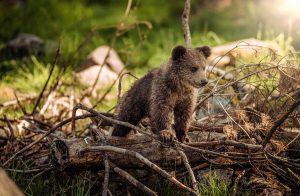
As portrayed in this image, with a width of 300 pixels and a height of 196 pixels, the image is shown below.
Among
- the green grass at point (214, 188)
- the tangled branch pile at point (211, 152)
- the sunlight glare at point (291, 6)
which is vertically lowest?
the green grass at point (214, 188)

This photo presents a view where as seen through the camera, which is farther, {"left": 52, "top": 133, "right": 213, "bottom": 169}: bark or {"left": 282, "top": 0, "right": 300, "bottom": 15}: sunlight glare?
{"left": 282, "top": 0, "right": 300, "bottom": 15}: sunlight glare

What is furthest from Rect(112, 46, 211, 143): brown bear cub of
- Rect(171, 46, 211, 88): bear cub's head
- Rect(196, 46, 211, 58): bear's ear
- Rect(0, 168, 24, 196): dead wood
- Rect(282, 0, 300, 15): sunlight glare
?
Rect(282, 0, 300, 15): sunlight glare

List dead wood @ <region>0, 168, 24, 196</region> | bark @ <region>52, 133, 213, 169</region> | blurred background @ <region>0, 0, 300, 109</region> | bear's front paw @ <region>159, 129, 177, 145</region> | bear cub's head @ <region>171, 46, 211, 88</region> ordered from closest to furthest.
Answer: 1. dead wood @ <region>0, 168, 24, 196</region>
2. bear's front paw @ <region>159, 129, 177, 145</region>
3. bark @ <region>52, 133, 213, 169</region>
4. bear cub's head @ <region>171, 46, 211, 88</region>
5. blurred background @ <region>0, 0, 300, 109</region>

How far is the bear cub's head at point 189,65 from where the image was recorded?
5309 millimetres

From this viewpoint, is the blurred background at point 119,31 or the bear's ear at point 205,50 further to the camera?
the blurred background at point 119,31

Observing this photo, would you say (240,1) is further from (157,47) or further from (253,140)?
(253,140)

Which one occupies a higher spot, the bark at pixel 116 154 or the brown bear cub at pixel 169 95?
the brown bear cub at pixel 169 95

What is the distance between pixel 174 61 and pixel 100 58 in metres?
4.64

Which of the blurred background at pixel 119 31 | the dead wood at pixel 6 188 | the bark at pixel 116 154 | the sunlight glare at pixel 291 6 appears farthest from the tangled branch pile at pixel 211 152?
the sunlight glare at pixel 291 6

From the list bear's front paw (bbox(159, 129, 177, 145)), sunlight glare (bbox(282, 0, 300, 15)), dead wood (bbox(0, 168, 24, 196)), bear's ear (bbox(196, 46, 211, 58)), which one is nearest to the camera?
dead wood (bbox(0, 168, 24, 196))

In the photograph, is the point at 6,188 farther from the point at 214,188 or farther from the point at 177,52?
the point at 177,52

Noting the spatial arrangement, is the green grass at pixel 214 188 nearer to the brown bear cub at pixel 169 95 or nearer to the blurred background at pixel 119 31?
Result: the brown bear cub at pixel 169 95

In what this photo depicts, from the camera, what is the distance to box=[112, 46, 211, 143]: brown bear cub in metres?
5.20

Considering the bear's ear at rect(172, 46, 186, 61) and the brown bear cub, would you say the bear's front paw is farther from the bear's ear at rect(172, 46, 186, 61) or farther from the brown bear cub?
the bear's ear at rect(172, 46, 186, 61)
